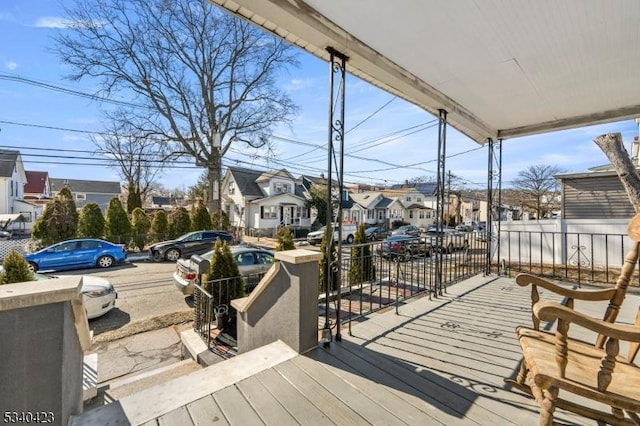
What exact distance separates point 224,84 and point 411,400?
1866 centimetres

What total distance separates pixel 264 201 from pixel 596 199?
18.4 meters

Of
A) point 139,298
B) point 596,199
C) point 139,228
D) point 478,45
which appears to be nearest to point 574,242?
point 596,199

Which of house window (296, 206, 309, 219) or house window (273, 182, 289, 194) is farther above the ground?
house window (273, 182, 289, 194)

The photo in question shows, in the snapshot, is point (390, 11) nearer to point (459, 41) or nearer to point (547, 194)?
point (459, 41)

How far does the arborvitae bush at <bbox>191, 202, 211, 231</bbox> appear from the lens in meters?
15.9

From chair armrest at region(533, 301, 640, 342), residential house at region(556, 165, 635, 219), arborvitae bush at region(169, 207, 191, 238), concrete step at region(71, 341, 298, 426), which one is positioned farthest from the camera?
arborvitae bush at region(169, 207, 191, 238)

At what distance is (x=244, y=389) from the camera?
5.72 feet

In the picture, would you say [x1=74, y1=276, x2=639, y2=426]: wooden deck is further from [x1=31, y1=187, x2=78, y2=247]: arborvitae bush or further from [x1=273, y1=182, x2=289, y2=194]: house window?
[x1=273, y1=182, x2=289, y2=194]: house window

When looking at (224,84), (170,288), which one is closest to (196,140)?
(224,84)

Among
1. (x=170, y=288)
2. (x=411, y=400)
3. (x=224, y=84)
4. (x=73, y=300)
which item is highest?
(x=224, y=84)

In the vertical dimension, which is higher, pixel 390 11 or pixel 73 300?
pixel 390 11

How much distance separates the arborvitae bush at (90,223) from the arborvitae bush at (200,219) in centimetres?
404

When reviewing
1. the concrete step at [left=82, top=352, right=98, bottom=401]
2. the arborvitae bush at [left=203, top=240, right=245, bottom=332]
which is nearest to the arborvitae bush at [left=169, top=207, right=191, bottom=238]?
the arborvitae bush at [left=203, top=240, right=245, bottom=332]

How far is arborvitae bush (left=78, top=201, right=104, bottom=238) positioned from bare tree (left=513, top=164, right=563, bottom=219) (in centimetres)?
2755
